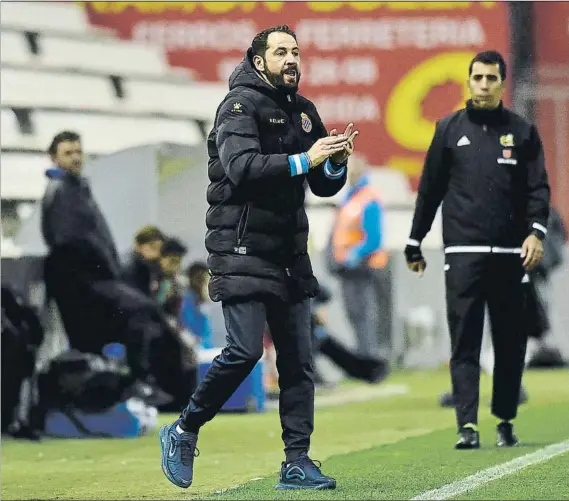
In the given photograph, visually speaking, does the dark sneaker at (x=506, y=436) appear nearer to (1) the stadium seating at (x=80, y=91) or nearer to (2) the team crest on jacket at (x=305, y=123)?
(2) the team crest on jacket at (x=305, y=123)

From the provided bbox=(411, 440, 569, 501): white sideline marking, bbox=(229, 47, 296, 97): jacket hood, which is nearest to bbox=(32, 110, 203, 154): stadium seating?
bbox=(411, 440, 569, 501): white sideline marking

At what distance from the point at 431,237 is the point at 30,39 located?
15.9 ft

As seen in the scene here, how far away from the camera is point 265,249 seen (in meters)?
7.36

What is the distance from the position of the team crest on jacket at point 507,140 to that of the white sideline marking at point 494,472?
1537mm

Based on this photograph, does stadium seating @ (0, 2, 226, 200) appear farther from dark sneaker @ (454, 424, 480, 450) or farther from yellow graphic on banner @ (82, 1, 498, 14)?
dark sneaker @ (454, 424, 480, 450)

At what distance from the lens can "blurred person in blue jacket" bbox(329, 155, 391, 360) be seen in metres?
15.6

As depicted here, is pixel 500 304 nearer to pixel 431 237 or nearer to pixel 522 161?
pixel 522 161

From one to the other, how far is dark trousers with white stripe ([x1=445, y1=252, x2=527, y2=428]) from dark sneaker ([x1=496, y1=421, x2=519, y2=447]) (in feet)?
0.17

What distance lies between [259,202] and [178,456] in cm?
110

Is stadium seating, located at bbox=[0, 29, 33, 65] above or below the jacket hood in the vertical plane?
below

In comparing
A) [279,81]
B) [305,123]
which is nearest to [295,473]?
[305,123]

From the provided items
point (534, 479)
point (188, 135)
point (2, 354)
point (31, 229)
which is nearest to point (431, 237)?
point (188, 135)

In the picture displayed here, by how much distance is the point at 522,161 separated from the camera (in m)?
9.30

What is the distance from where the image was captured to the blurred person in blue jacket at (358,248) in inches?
615
